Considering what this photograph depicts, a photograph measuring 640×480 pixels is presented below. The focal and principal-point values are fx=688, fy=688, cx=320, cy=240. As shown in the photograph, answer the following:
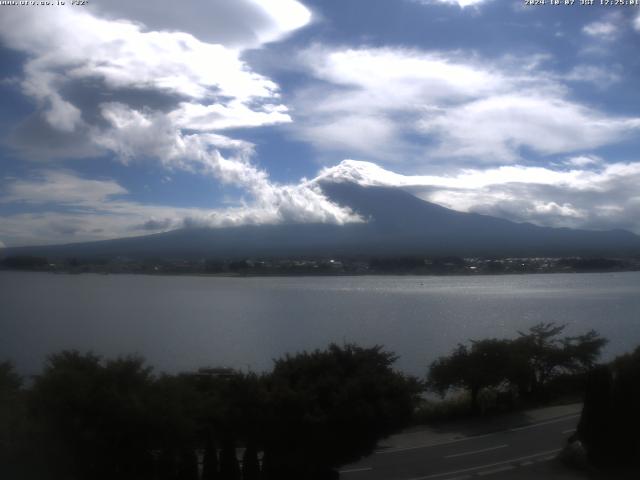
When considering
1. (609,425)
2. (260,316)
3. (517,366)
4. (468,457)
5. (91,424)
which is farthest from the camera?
(260,316)

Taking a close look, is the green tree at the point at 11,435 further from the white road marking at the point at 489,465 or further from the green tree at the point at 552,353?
the green tree at the point at 552,353

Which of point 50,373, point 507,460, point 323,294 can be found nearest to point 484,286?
point 323,294

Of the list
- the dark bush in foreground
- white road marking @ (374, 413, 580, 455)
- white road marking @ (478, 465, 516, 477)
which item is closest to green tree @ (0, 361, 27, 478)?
white road marking @ (374, 413, 580, 455)

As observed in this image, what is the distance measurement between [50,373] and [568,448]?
7752 millimetres

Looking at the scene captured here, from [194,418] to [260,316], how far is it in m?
25.7

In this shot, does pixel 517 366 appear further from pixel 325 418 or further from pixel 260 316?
pixel 260 316

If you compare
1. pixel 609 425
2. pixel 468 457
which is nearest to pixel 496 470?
pixel 468 457

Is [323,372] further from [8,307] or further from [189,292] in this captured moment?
[189,292]

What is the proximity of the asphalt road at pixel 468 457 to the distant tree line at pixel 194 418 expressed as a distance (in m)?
1.28

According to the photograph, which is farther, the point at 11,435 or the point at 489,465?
the point at 489,465

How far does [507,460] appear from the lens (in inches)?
441

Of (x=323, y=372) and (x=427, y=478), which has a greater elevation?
(x=323, y=372)

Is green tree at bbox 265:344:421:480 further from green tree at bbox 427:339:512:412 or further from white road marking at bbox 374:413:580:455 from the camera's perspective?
green tree at bbox 427:339:512:412

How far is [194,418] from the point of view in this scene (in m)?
8.23
